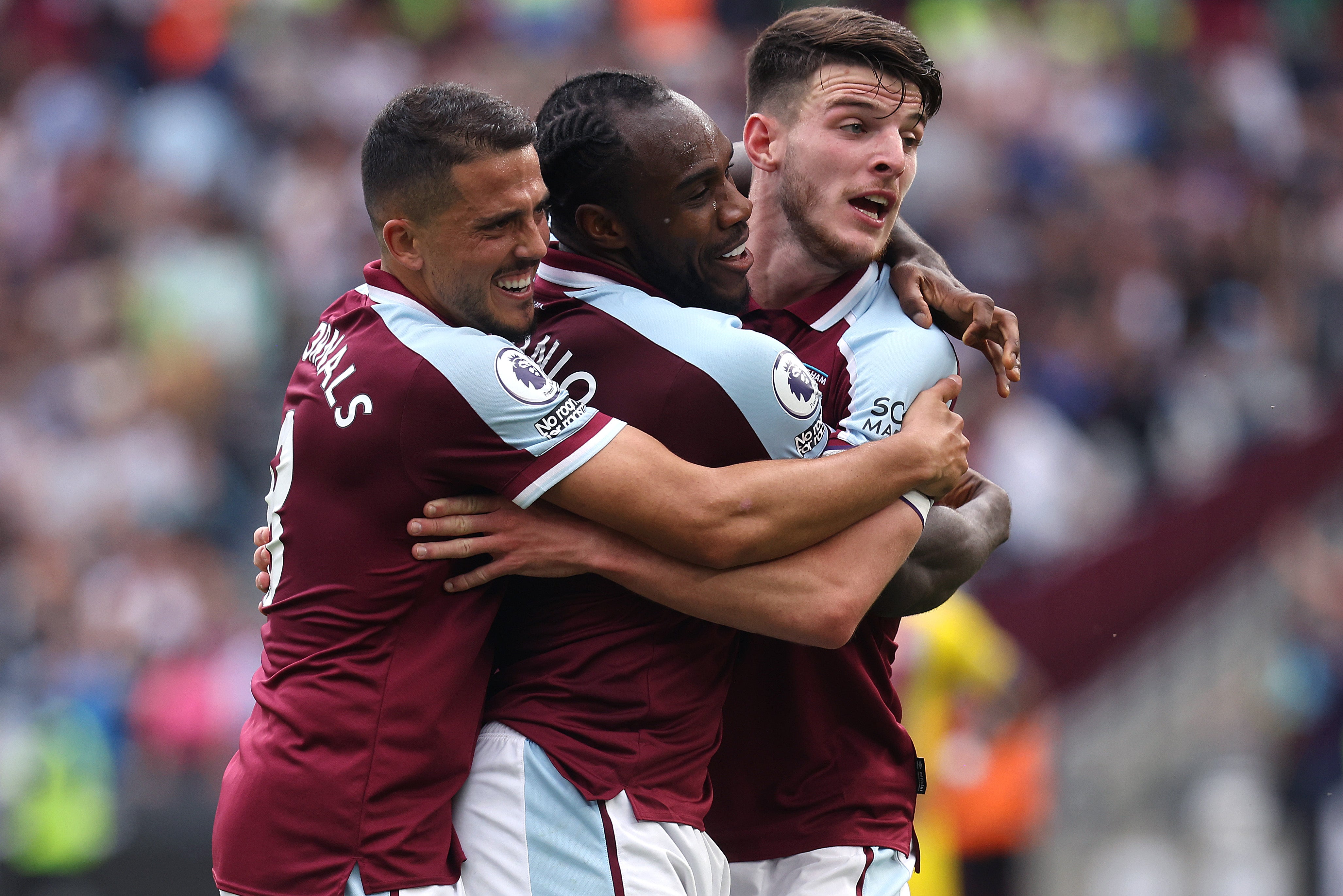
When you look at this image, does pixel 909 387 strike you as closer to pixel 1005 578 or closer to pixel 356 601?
pixel 356 601

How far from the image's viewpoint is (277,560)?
3.36 metres

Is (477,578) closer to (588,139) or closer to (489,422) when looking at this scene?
(489,422)

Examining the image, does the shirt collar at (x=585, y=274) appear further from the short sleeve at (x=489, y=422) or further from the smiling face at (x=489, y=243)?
the short sleeve at (x=489, y=422)

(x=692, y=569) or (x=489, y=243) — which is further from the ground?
(x=489, y=243)

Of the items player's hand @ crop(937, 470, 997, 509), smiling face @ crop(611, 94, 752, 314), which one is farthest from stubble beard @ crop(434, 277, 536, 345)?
player's hand @ crop(937, 470, 997, 509)

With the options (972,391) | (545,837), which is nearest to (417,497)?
(545,837)

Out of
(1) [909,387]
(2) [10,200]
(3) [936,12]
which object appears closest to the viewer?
(1) [909,387]

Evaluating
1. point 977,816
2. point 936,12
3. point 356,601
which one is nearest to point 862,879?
point 356,601

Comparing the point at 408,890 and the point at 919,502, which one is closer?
the point at 408,890

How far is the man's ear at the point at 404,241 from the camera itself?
10.9 ft

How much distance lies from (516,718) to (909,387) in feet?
3.61

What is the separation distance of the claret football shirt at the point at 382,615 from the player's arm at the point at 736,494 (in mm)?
70

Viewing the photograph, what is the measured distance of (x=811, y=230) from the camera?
381 cm

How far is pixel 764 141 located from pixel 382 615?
4.84 ft
